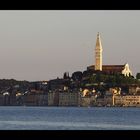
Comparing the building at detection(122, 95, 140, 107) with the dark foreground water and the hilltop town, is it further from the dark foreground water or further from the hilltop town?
the dark foreground water

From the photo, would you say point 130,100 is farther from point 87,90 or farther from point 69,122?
point 69,122

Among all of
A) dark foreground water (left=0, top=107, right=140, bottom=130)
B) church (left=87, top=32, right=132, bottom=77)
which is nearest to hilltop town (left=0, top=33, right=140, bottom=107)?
church (left=87, top=32, right=132, bottom=77)

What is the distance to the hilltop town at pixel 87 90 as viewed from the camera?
293 feet

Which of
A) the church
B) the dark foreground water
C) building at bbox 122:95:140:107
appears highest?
the church

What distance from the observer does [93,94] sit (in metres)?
90.0

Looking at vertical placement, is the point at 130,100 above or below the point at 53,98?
below

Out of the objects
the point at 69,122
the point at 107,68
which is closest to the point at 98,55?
the point at 107,68

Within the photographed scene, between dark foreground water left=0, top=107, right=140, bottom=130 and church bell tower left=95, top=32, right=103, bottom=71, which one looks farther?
church bell tower left=95, top=32, right=103, bottom=71

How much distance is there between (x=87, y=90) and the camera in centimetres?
9169

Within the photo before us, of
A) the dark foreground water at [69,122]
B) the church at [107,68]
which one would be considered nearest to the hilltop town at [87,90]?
the church at [107,68]

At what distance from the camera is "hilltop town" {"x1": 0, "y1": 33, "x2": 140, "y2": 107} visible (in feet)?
293
